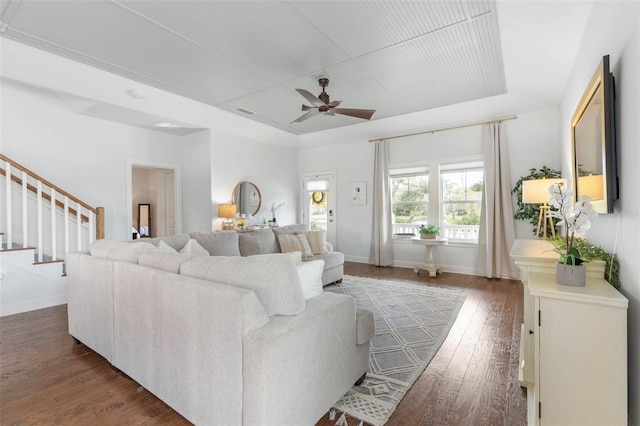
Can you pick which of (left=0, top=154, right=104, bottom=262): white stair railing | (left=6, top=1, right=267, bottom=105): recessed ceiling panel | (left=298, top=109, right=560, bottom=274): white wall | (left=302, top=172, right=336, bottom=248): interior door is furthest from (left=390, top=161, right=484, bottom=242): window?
(left=0, top=154, right=104, bottom=262): white stair railing

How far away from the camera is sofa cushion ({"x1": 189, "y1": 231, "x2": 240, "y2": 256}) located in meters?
3.65

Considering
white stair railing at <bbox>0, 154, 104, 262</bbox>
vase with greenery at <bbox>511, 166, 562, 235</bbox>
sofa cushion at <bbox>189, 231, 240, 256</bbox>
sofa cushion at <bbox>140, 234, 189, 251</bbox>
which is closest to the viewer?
sofa cushion at <bbox>140, 234, 189, 251</bbox>

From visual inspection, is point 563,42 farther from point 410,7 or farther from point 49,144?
point 49,144

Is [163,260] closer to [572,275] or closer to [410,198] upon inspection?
[572,275]

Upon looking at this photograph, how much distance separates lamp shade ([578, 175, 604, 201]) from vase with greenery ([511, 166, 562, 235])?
2446 millimetres

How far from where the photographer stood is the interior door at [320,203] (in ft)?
23.1

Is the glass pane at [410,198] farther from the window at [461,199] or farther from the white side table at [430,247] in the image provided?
the white side table at [430,247]

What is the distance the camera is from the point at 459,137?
539 centimetres

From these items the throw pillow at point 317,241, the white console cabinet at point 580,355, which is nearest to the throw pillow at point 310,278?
the white console cabinet at point 580,355

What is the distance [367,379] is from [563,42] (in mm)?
3434

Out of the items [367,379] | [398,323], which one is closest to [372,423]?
[367,379]

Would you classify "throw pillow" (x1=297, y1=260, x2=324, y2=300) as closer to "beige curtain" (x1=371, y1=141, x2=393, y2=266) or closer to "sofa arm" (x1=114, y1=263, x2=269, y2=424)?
"sofa arm" (x1=114, y1=263, x2=269, y2=424)

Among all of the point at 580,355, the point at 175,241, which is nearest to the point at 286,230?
the point at 175,241

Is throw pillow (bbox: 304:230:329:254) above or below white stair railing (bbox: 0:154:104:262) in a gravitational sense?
below
